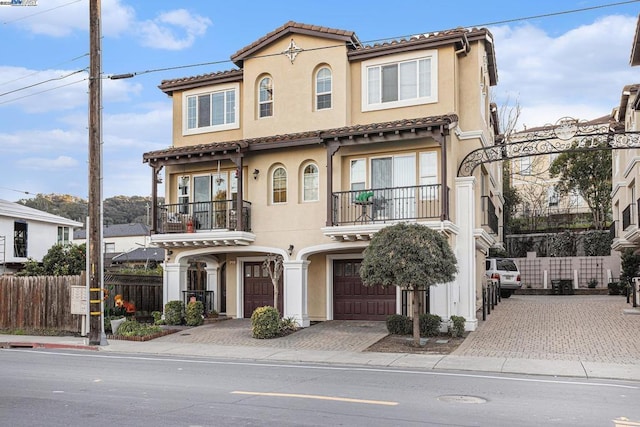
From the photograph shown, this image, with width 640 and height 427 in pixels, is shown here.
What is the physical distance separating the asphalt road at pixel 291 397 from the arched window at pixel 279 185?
9.14 meters

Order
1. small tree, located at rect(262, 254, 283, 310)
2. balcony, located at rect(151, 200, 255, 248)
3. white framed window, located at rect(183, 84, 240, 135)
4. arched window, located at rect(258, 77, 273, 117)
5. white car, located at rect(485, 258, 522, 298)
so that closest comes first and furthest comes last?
small tree, located at rect(262, 254, 283, 310) → balcony, located at rect(151, 200, 255, 248) → arched window, located at rect(258, 77, 273, 117) → white framed window, located at rect(183, 84, 240, 135) → white car, located at rect(485, 258, 522, 298)

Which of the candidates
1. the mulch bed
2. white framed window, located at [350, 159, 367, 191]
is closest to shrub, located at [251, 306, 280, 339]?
the mulch bed

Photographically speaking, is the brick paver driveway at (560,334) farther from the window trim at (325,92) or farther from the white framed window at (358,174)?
the window trim at (325,92)

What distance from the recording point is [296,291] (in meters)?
21.6

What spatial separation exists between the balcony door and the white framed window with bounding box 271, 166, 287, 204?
3.16 metres

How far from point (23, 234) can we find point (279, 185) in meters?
19.3

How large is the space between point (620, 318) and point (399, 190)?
8.57m

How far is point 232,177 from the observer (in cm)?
2380

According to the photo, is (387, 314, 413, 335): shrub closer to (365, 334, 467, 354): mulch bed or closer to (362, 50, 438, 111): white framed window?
(365, 334, 467, 354): mulch bed

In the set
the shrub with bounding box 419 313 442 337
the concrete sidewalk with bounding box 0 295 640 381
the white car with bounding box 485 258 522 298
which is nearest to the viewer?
the concrete sidewalk with bounding box 0 295 640 381

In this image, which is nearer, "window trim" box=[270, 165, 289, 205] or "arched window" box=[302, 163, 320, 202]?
"arched window" box=[302, 163, 320, 202]

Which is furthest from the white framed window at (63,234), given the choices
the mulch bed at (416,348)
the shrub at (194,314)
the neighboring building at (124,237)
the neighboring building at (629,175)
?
the neighboring building at (629,175)

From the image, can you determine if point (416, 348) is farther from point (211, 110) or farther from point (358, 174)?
point (211, 110)

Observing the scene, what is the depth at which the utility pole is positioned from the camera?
18.7m
